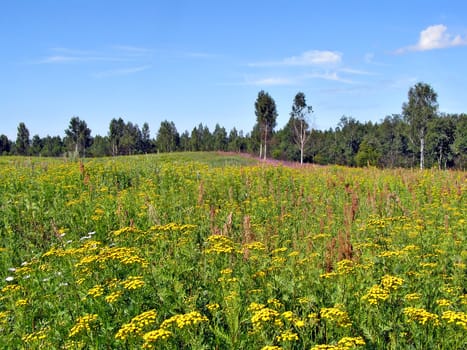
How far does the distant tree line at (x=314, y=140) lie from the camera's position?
209ft

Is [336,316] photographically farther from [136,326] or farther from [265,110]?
[265,110]

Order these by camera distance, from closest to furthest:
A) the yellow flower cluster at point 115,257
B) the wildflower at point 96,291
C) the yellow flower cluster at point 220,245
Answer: the wildflower at point 96,291 → the yellow flower cluster at point 115,257 → the yellow flower cluster at point 220,245

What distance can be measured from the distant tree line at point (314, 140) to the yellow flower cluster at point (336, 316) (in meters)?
56.0

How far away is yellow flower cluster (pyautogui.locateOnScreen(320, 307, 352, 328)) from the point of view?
318cm

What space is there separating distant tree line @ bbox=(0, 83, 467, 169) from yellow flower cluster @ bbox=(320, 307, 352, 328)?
56.0 m

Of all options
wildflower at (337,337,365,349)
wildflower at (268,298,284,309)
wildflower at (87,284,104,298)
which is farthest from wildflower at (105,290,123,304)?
wildflower at (337,337,365,349)

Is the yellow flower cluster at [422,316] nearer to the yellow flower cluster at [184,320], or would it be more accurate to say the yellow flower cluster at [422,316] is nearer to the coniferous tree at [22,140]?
the yellow flower cluster at [184,320]

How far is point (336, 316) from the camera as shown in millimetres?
3246

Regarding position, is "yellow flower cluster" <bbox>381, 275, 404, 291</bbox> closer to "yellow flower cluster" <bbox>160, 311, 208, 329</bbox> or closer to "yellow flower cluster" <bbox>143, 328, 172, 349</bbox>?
"yellow flower cluster" <bbox>160, 311, 208, 329</bbox>

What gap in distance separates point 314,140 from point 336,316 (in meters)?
Result: 102

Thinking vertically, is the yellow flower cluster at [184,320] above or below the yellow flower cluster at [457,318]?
above

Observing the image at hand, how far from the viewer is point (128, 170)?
1341cm

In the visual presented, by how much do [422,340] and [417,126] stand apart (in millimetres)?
66766

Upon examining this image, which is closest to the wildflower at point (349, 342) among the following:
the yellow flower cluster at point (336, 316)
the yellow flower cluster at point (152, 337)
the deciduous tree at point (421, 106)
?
the yellow flower cluster at point (336, 316)
